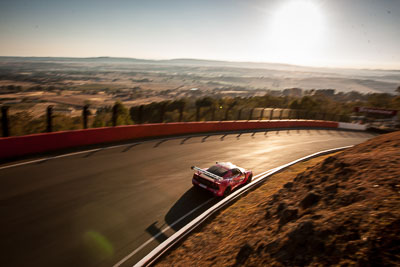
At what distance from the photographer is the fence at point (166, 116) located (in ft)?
35.2

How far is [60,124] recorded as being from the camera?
14141 mm

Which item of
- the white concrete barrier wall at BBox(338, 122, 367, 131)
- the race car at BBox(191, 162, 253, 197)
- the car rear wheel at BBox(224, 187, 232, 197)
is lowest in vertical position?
the white concrete barrier wall at BBox(338, 122, 367, 131)

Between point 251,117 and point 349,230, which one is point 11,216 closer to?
point 349,230

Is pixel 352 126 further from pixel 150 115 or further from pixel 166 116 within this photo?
pixel 150 115

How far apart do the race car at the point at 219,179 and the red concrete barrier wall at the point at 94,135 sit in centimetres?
659

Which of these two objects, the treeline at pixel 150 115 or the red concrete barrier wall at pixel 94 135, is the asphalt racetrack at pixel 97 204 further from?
the treeline at pixel 150 115

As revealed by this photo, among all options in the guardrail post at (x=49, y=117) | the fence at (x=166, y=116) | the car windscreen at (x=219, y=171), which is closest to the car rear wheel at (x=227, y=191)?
the car windscreen at (x=219, y=171)

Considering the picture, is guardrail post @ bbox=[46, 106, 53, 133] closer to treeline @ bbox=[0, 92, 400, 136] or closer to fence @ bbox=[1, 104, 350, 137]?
fence @ bbox=[1, 104, 350, 137]

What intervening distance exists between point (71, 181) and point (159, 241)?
418cm

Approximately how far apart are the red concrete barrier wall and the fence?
1.45 feet

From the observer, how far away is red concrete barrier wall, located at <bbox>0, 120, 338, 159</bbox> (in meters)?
9.63

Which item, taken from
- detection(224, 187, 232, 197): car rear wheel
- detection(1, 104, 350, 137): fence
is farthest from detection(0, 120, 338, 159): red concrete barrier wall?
detection(224, 187, 232, 197): car rear wheel

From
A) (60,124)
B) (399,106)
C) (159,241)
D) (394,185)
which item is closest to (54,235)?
(159,241)

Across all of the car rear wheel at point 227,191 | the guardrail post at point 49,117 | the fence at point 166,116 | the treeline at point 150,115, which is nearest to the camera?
the car rear wheel at point 227,191
